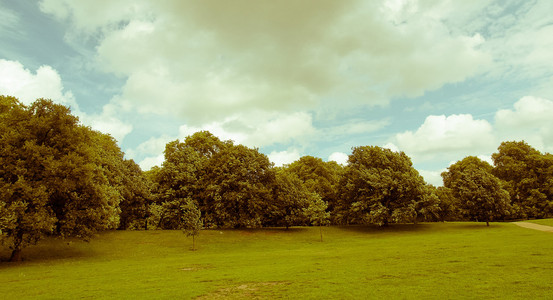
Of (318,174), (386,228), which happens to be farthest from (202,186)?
(386,228)

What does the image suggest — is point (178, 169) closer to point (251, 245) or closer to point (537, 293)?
point (251, 245)

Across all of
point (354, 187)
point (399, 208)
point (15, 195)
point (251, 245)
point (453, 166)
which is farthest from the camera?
point (453, 166)

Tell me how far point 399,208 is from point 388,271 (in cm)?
4199

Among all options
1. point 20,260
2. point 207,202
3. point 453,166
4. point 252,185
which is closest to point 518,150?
point 453,166

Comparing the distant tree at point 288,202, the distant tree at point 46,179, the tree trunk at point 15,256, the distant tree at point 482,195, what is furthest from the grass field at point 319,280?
the distant tree at point 482,195

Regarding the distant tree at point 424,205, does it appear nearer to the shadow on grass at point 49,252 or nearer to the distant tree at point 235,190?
the distant tree at point 235,190

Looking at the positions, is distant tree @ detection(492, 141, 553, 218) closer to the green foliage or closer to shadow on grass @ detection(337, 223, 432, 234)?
shadow on grass @ detection(337, 223, 432, 234)

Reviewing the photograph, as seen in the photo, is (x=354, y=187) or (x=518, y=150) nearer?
(x=354, y=187)

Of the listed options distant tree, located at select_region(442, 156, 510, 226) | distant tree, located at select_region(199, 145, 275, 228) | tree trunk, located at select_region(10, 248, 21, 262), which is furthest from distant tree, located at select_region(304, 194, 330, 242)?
tree trunk, located at select_region(10, 248, 21, 262)

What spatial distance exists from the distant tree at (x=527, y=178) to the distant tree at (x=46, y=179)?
81366 millimetres

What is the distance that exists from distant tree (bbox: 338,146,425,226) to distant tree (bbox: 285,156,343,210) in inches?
359

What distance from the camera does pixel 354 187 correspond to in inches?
2454

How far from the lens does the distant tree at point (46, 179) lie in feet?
96.3

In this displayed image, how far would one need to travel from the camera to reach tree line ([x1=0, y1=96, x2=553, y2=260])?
31375 mm
